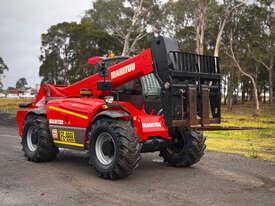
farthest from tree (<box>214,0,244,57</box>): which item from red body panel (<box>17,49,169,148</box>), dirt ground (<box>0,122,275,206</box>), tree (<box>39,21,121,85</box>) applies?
red body panel (<box>17,49,169,148</box>)

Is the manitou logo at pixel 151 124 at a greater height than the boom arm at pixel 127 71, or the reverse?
the boom arm at pixel 127 71

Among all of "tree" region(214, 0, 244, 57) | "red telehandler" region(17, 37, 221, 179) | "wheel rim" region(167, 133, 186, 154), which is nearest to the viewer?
"red telehandler" region(17, 37, 221, 179)

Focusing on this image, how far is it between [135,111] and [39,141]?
2595 millimetres

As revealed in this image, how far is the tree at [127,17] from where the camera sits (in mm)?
45125

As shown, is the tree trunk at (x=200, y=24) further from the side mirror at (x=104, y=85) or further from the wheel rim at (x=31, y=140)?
the side mirror at (x=104, y=85)

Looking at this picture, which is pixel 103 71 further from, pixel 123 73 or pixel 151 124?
pixel 151 124

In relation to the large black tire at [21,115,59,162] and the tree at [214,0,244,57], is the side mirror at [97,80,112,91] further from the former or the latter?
the tree at [214,0,244,57]

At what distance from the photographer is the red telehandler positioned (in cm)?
782

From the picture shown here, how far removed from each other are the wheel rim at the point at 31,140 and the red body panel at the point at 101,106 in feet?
2.49

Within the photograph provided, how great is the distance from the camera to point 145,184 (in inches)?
A: 302

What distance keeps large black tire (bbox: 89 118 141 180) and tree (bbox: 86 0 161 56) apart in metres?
36.9

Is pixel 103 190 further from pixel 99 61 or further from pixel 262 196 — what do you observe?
pixel 99 61

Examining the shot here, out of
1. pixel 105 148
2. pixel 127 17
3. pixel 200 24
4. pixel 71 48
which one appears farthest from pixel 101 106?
pixel 71 48

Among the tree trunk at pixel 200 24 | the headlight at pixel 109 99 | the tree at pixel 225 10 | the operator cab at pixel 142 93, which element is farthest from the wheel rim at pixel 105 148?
the tree at pixel 225 10
